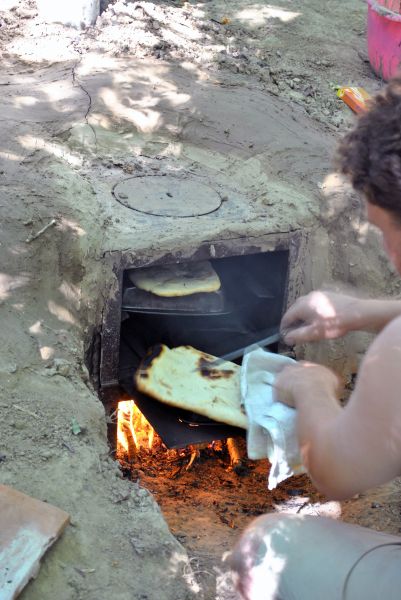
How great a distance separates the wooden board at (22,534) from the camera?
98.2 inches

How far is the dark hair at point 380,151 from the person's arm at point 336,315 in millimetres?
693

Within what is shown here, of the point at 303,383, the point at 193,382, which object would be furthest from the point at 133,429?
the point at 303,383

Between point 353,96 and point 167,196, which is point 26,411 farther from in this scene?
point 353,96

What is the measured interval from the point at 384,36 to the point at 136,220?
3.46 m

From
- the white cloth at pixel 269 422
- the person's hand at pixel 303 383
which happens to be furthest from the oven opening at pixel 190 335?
the person's hand at pixel 303 383

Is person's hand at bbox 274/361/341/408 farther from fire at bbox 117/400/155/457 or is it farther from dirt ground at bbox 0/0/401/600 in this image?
fire at bbox 117/400/155/457

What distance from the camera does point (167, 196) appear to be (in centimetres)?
485

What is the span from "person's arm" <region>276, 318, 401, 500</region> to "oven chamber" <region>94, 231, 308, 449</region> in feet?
5.99

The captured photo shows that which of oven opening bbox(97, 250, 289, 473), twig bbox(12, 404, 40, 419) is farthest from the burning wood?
twig bbox(12, 404, 40, 419)

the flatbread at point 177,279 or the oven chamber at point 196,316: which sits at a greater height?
the flatbread at point 177,279

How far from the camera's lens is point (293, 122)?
5719 millimetres

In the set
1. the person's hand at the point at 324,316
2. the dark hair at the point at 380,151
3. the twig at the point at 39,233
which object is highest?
the dark hair at the point at 380,151

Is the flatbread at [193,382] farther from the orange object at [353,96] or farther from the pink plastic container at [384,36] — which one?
the pink plastic container at [384,36]

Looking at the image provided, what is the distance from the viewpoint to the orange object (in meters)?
6.27
